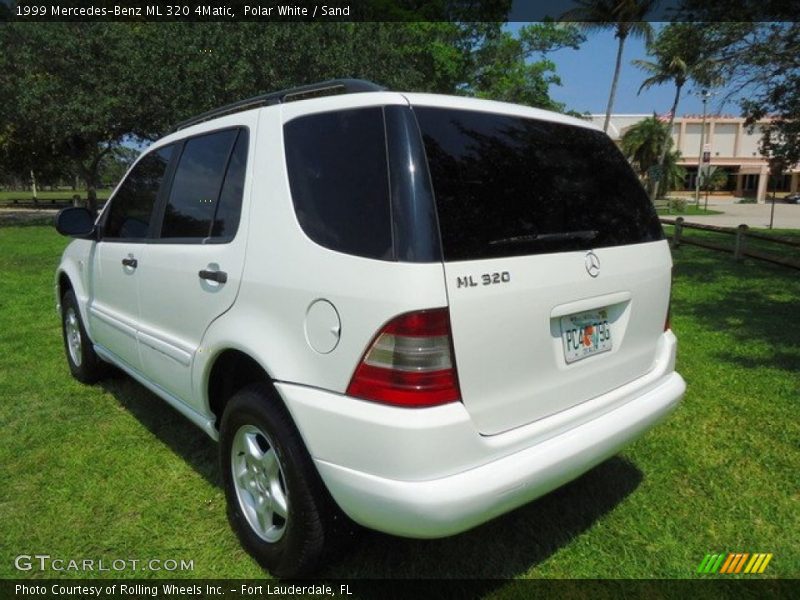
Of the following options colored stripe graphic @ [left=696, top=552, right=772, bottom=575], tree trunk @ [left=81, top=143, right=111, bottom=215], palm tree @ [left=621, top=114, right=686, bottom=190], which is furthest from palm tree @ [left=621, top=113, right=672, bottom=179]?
colored stripe graphic @ [left=696, top=552, right=772, bottom=575]

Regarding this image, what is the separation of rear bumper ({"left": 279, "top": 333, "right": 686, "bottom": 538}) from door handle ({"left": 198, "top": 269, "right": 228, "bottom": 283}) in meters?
0.61

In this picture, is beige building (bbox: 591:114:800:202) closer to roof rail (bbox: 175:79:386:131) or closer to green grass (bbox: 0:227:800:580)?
green grass (bbox: 0:227:800:580)

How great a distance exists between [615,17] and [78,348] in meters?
32.3

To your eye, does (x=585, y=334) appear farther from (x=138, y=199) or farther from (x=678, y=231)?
(x=678, y=231)

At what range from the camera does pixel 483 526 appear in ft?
8.84

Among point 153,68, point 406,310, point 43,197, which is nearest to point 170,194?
point 406,310

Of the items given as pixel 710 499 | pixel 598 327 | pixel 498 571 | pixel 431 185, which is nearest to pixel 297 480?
pixel 498 571

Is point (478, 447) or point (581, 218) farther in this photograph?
point (581, 218)

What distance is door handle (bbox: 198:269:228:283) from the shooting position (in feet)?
7.88

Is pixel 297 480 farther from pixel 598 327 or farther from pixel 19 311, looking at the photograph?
pixel 19 311

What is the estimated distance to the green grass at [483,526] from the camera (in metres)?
2.49

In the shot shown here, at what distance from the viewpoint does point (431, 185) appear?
1.88m

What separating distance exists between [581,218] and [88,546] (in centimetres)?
260

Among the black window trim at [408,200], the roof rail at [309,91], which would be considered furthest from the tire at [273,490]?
the roof rail at [309,91]
